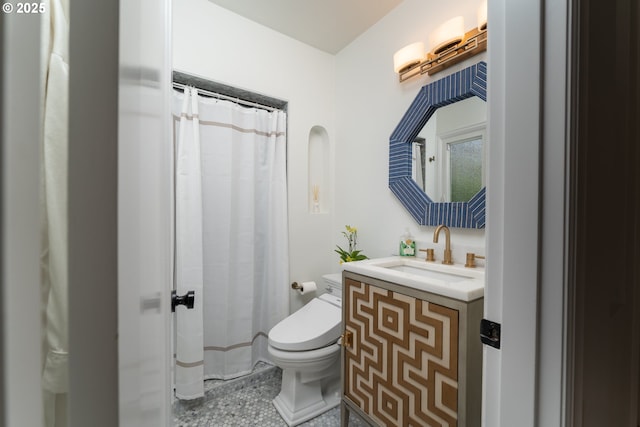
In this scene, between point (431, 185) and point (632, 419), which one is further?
point (431, 185)

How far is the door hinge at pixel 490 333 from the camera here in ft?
1.99

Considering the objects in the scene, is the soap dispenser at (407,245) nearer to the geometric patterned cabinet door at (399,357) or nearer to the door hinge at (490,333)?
the geometric patterned cabinet door at (399,357)

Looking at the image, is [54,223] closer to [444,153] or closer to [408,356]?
[408,356]

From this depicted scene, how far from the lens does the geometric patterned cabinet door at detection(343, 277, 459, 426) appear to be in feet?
2.96

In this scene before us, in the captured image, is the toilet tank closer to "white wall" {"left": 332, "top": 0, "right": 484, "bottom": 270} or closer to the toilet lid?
the toilet lid

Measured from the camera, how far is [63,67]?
0.31m

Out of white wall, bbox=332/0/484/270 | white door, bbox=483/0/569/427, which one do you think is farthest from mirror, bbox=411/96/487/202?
white door, bbox=483/0/569/427

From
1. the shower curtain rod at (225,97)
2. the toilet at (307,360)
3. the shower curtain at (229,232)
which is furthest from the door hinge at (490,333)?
the shower curtain rod at (225,97)

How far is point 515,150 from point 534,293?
30cm

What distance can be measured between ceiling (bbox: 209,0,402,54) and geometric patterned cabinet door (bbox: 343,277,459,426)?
5.47ft

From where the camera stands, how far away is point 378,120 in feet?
5.93

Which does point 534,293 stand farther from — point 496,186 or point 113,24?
point 113,24

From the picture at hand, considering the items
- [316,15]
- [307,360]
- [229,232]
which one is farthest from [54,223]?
[316,15]

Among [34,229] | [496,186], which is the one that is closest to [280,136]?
[496,186]
